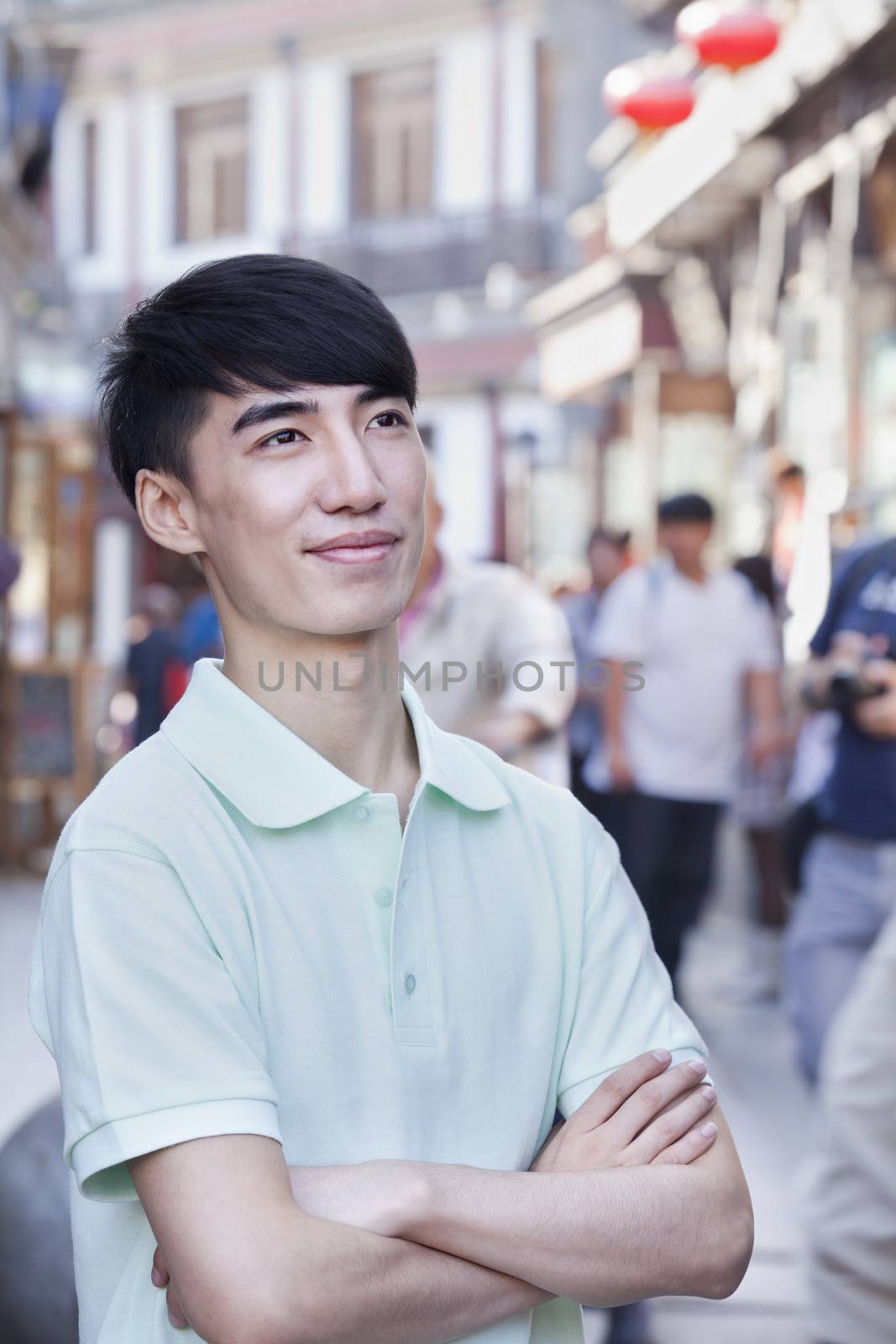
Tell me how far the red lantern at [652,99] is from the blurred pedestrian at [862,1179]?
719cm

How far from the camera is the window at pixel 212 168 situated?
72.3 feet

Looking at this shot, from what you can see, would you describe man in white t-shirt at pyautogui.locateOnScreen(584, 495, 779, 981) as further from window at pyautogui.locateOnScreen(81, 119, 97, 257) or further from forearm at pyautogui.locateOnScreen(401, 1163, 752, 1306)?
window at pyautogui.locateOnScreen(81, 119, 97, 257)

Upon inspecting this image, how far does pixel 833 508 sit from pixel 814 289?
4.73 ft

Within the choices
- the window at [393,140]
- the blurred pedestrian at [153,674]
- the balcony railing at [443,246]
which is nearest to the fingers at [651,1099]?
the blurred pedestrian at [153,674]

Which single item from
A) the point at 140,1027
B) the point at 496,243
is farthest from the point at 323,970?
the point at 496,243

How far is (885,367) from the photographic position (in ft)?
26.9

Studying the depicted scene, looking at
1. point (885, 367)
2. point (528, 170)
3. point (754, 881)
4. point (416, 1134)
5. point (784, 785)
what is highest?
point (528, 170)

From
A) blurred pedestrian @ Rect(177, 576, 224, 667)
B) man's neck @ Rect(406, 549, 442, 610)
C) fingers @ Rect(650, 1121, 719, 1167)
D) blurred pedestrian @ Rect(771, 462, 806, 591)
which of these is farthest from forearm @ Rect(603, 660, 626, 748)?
fingers @ Rect(650, 1121, 719, 1167)

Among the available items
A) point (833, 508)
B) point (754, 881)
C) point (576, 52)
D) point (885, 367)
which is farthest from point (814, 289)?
point (576, 52)

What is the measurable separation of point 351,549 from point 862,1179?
1.79m

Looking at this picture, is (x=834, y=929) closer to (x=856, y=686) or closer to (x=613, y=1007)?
(x=856, y=686)

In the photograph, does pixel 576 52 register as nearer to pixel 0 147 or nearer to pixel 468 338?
pixel 468 338

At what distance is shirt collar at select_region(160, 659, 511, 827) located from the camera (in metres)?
1.48

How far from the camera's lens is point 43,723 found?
378 inches
